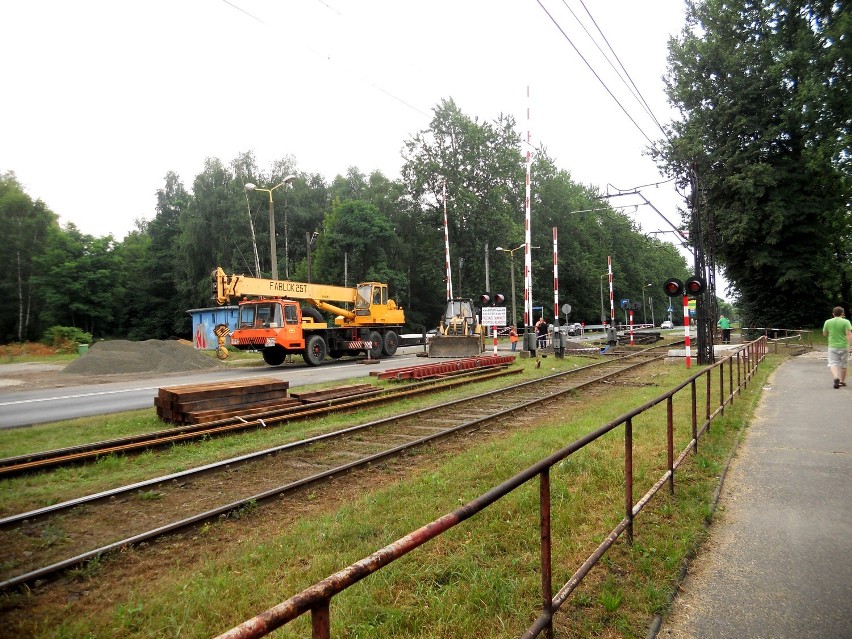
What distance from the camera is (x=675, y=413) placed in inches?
342

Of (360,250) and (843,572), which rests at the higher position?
(360,250)

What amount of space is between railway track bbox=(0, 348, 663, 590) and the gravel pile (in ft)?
52.2

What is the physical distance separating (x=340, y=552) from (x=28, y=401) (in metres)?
13.8

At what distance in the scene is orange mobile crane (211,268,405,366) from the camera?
2108 cm

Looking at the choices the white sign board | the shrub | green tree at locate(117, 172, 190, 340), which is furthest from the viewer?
green tree at locate(117, 172, 190, 340)

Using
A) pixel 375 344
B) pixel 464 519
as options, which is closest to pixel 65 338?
pixel 375 344

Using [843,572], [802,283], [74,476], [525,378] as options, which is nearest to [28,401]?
[74,476]

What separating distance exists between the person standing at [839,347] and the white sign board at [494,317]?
71.6 ft

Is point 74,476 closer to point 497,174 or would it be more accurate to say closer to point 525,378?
point 525,378

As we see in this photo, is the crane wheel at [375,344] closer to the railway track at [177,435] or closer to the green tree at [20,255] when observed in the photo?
the railway track at [177,435]

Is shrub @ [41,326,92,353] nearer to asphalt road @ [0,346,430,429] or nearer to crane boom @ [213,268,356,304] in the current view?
crane boom @ [213,268,356,304]

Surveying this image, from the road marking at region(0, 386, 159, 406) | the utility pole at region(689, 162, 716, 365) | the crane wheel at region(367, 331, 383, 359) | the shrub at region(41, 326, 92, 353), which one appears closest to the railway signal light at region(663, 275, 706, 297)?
the utility pole at region(689, 162, 716, 365)

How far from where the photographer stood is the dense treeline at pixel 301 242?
48.2 metres

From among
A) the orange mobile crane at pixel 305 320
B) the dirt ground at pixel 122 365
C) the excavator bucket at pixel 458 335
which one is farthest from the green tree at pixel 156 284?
the excavator bucket at pixel 458 335
